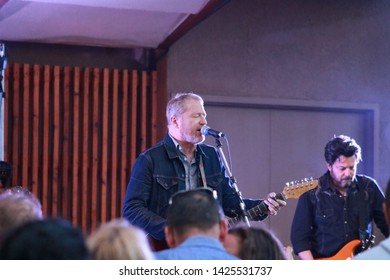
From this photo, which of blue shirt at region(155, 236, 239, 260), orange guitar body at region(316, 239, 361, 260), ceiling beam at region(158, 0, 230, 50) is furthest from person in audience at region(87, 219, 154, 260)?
ceiling beam at region(158, 0, 230, 50)

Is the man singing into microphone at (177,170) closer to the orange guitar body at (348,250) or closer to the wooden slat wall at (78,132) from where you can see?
the orange guitar body at (348,250)

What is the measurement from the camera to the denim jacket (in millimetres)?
4867

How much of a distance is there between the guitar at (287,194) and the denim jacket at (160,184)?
6 cm

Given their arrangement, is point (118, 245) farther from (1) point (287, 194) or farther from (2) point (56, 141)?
(2) point (56, 141)

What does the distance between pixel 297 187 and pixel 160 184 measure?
3.25 feet

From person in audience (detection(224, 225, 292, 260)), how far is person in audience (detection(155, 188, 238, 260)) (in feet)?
0.25

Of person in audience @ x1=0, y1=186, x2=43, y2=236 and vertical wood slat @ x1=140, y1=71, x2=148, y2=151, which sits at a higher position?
vertical wood slat @ x1=140, y1=71, x2=148, y2=151

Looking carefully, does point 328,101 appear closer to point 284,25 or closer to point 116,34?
point 284,25

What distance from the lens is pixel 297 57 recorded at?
28.3ft

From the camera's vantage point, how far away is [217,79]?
27.2 feet

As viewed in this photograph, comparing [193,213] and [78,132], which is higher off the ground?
[78,132]

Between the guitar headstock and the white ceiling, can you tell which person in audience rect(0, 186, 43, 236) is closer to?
Result: the guitar headstock

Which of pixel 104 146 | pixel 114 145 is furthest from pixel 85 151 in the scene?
pixel 114 145
